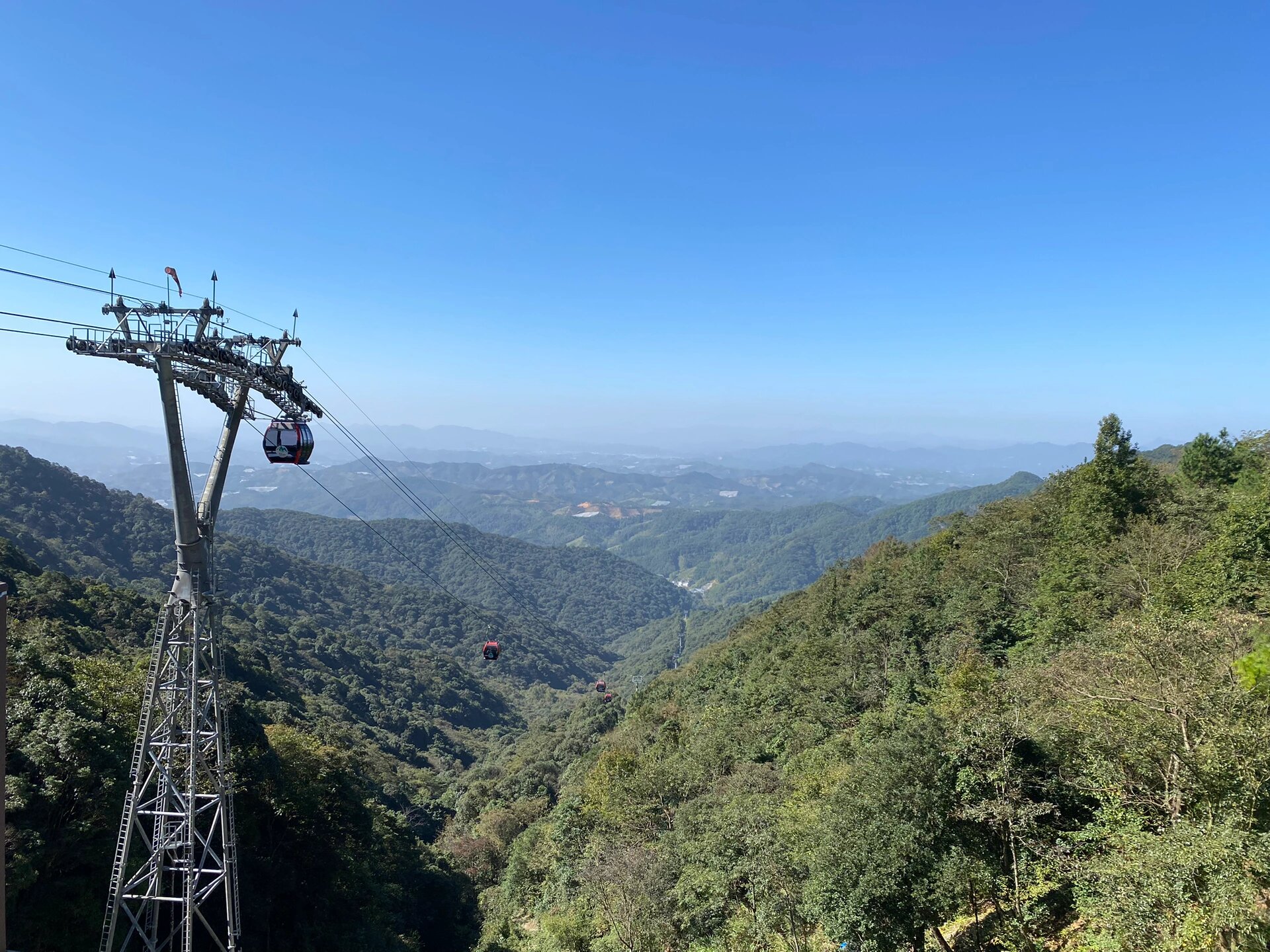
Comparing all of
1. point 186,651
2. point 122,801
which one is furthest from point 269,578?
point 186,651

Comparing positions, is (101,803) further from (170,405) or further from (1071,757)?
(1071,757)

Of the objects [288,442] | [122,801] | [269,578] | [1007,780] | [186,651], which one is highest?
[288,442]

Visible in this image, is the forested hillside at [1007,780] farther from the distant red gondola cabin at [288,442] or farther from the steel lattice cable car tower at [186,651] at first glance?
the distant red gondola cabin at [288,442]

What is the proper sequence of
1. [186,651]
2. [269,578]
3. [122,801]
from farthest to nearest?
[269,578] → [122,801] → [186,651]

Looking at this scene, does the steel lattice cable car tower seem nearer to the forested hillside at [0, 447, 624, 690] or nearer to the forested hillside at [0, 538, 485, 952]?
the forested hillside at [0, 538, 485, 952]

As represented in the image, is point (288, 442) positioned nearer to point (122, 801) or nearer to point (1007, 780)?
point (122, 801)

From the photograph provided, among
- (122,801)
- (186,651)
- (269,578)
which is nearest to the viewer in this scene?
(186,651)

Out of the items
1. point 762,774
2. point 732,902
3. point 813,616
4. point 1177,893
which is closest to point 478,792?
point 813,616

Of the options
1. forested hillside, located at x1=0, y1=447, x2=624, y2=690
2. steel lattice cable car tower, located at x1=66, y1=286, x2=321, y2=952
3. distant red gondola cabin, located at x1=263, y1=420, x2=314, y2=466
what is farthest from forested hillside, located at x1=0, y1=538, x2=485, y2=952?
forested hillside, located at x1=0, y1=447, x2=624, y2=690
